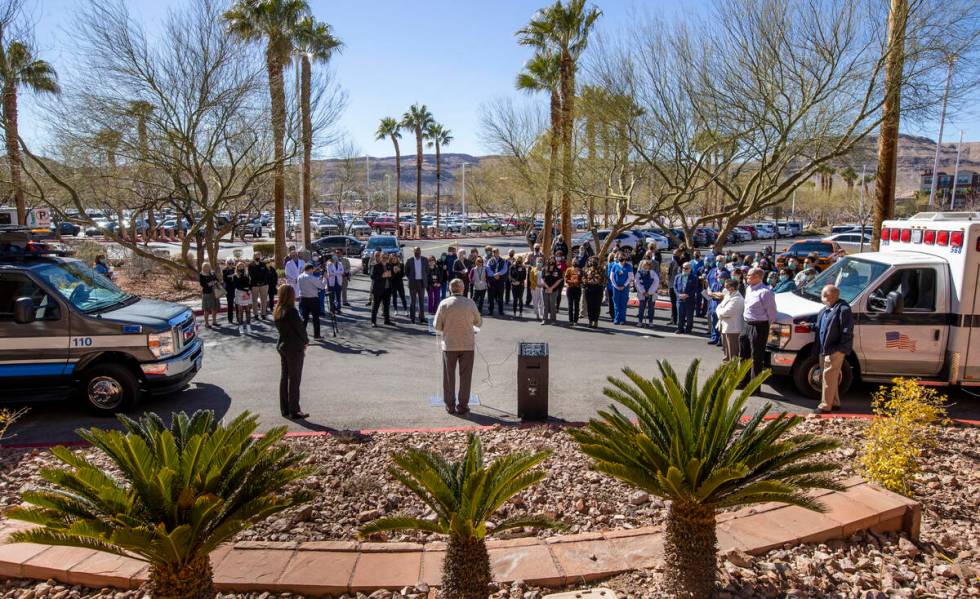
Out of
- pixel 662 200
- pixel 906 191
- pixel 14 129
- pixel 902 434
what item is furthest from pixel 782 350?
pixel 906 191

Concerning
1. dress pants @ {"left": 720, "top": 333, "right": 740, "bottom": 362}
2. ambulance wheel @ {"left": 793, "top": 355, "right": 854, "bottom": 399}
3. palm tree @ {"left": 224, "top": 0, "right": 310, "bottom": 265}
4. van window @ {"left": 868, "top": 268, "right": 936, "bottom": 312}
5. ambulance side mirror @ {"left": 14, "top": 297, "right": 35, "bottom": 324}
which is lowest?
ambulance wheel @ {"left": 793, "top": 355, "right": 854, "bottom": 399}

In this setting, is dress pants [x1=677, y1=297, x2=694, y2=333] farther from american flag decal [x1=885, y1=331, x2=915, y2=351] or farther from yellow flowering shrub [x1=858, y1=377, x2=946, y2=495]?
yellow flowering shrub [x1=858, y1=377, x2=946, y2=495]

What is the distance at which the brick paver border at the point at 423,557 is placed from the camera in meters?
4.20

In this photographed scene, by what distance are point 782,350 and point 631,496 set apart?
458 cm

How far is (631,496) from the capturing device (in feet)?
18.1

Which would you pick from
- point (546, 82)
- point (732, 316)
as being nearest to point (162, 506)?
point (732, 316)

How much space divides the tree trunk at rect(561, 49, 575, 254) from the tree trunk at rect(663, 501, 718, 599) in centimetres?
1751

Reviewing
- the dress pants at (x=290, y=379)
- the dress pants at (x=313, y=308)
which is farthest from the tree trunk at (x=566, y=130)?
the dress pants at (x=290, y=379)

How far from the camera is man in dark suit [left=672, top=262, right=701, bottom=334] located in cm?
1389

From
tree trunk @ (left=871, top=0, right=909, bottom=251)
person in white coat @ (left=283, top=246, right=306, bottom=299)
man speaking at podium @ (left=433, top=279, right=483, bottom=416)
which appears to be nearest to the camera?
man speaking at podium @ (left=433, top=279, right=483, bottom=416)

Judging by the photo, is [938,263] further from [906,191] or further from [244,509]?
[906,191]

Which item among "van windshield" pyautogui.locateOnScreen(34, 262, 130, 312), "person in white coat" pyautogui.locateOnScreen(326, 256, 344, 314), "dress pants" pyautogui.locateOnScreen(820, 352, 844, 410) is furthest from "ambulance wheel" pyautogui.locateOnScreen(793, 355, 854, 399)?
"person in white coat" pyautogui.locateOnScreen(326, 256, 344, 314)

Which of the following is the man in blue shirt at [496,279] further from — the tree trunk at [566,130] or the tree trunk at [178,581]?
the tree trunk at [178,581]

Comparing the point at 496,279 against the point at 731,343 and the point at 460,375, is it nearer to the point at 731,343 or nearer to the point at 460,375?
the point at 731,343
